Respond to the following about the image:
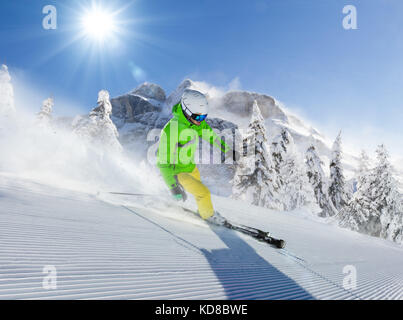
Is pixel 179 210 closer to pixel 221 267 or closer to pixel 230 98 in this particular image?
pixel 221 267

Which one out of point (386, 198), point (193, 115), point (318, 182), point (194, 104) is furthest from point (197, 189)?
point (318, 182)

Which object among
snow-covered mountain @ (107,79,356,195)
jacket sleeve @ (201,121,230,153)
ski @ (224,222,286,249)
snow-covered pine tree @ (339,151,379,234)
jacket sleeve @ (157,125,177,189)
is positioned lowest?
snow-covered pine tree @ (339,151,379,234)

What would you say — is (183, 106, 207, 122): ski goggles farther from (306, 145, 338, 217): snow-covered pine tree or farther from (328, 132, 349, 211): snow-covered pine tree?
(328, 132, 349, 211): snow-covered pine tree

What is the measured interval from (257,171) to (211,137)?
1627cm

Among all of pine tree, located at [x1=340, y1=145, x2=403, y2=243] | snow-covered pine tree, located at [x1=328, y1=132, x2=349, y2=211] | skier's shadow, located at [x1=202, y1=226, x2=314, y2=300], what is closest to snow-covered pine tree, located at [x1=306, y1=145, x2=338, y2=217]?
snow-covered pine tree, located at [x1=328, y1=132, x2=349, y2=211]

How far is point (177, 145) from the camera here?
4.90m

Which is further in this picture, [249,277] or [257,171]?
[257,171]

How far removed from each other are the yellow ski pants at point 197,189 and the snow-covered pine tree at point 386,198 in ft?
62.6

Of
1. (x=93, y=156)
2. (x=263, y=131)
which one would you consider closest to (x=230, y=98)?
(x=263, y=131)

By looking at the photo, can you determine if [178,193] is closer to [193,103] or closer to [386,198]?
[193,103]

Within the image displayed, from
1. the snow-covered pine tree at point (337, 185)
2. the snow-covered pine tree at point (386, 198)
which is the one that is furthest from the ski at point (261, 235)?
the snow-covered pine tree at point (337, 185)

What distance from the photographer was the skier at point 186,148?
15.6ft

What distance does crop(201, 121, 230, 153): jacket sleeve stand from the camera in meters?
5.29

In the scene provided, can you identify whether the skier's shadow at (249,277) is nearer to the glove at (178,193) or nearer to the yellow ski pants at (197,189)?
the yellow ski pants at (197,189)
